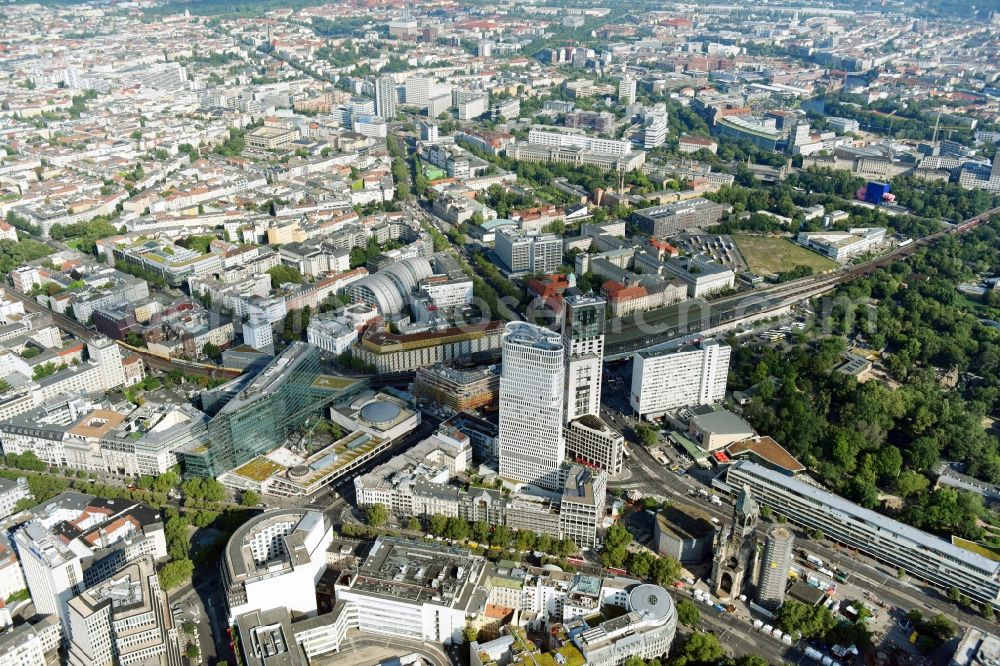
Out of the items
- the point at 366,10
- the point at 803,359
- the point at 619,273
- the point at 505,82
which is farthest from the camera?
the point at 366,10

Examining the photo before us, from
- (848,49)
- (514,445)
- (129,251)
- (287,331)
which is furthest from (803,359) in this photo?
(848,49)

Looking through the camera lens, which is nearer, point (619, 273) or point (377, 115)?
point (619, 273)

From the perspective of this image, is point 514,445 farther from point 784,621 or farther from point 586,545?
point 784,621

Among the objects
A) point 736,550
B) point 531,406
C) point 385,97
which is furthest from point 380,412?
point 385,97

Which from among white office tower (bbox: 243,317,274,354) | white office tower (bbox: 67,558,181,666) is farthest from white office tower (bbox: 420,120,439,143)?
white office tower (bbox: 67,558,181,666)

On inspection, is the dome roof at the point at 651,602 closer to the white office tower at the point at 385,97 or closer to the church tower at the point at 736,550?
the church tower at the point at 736,550

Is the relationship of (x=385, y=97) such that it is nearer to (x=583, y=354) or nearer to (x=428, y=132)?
→ (x=428, y=132)

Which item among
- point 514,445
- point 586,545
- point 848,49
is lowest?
point 586,545

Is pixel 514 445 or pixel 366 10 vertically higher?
pixel 366 10

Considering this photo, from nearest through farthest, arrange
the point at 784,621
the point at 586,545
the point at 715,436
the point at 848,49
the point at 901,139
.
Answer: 1. the point at 784,621
2. the point at 586,545
3. the point at 715,436
4. the point at 901,139
5. the point at 848,49
